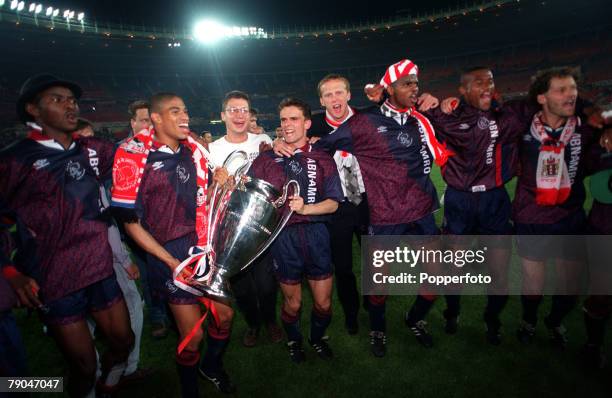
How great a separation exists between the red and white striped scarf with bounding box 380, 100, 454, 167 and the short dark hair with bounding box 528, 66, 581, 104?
0.95 metres

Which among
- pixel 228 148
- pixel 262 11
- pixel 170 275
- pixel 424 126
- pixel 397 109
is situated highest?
pixel 262 11

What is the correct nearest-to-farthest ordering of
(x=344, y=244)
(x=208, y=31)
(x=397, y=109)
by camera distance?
(x=397, y=109) → (x=344, y=244) → (x=208, y=31)

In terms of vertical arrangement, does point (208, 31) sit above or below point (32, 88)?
above

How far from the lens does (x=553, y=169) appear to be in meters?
2.90

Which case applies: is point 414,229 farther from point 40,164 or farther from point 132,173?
point 40,164

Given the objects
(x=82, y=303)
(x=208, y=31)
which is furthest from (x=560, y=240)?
(x=208, y=31)

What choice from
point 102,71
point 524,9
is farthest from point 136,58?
point 524,9

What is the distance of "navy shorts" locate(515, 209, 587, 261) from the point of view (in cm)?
304

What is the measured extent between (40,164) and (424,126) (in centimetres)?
313

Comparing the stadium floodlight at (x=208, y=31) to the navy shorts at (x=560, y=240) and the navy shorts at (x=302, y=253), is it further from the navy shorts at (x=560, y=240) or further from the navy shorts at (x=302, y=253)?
the navy shorts at (x=560, y=240)

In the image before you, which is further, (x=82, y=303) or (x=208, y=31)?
(x=208, y=31)

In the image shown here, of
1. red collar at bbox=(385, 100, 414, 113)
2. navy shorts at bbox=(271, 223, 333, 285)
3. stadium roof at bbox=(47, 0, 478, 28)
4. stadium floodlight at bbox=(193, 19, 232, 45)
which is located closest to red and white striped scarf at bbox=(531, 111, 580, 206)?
red collar at bbox=(385, 100, 414, 113)

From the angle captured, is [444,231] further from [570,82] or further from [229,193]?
[229,193]

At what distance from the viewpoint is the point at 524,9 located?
25547mm
